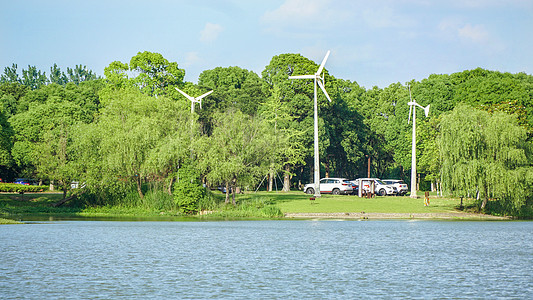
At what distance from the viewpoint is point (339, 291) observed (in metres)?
19.1

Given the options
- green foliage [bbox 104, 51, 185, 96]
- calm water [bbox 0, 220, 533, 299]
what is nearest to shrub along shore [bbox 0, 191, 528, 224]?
calm water [bbox 0, 220, 533, 299]

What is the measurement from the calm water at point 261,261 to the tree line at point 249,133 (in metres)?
10.4

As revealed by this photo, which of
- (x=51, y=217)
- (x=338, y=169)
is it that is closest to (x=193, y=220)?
(x=51, y=217)

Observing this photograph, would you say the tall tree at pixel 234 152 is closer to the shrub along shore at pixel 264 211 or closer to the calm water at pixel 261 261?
the shrub along shore at pixel 264 211

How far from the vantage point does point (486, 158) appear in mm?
52344

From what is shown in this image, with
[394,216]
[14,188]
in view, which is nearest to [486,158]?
[394,216]

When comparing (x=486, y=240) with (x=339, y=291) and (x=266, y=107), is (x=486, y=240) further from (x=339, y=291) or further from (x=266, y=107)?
(x=266, y=107)

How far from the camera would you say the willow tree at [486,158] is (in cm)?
5041

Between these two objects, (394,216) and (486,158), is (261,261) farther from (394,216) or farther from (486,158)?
(486,158)

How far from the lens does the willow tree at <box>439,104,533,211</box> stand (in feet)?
165

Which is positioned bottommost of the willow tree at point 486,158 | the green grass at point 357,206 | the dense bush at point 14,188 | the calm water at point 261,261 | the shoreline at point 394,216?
the calm water at point 261,261

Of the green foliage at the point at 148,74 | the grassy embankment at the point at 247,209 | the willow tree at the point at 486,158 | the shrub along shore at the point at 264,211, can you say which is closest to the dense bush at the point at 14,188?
the grassy embankment at the point at 247,209

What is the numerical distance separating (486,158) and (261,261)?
1281 inches

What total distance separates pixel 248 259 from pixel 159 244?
22.5ft
